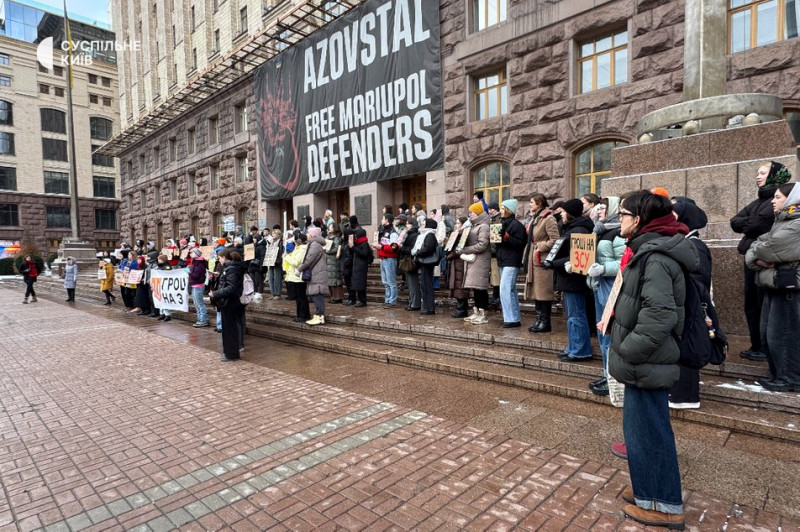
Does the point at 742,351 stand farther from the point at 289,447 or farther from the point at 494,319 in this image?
the point at 289,447

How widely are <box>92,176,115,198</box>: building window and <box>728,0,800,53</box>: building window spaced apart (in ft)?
189

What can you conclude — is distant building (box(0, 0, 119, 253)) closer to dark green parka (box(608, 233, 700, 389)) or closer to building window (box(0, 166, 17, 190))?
building window (box(0, 166, 17, 190))

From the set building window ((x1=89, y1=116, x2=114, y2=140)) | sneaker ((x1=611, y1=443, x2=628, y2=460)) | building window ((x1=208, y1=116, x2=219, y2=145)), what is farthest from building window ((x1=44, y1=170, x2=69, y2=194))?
sneaker ((x1=611, y1=443, x2=628, y2=460))

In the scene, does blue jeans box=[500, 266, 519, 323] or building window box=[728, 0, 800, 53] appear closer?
blue jeans box=[500, 266, 519, 323]

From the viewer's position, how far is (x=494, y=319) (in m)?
7.80

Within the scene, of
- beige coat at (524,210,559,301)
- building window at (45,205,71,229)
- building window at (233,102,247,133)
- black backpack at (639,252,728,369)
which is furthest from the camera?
building window at (45,205,71,229)

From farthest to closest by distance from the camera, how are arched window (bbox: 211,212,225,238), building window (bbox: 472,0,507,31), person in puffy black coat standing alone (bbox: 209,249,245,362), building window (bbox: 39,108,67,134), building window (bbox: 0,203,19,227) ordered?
building window (bbox: 39,108,67,134) < building window (bbox: 0,203,19,227) < arched window (bbox: 211,212,225,238) < building window (bbox: 472,0,507,31) < person in puffy black coat standing alone (bbox: 209,249,245,362)

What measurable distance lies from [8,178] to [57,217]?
523 cm

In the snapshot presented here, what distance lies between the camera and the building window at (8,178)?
43.4 meters

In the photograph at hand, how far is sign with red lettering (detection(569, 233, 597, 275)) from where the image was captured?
4699 mm

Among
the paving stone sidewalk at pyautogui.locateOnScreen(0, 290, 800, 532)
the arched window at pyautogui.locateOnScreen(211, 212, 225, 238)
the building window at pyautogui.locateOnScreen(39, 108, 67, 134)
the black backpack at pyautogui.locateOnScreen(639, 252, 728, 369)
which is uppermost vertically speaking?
the building window at pyautogui.locateOnScreen(39, 108, 67, 134)

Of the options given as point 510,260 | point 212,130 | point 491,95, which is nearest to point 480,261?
point 510,260

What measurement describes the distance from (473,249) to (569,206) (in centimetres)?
217

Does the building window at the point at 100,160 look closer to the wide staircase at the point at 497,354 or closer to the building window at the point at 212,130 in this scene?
the building window at the point at 212,130
